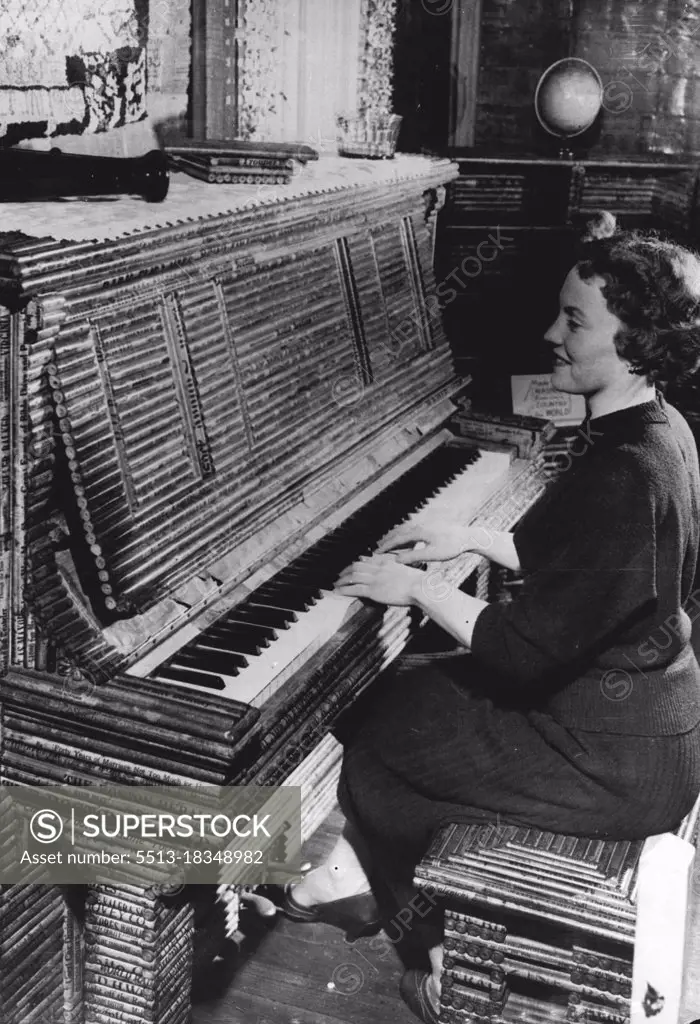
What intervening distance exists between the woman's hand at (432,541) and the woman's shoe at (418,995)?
1.15 meters

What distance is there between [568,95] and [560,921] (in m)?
5.61

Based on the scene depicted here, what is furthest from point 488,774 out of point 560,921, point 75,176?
point 75,176

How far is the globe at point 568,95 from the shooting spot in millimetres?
6375

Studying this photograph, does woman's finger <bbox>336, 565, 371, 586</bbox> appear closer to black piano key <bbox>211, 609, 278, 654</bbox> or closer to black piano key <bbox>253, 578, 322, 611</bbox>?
black piano key <bbox>253, 578, 322, 611</bbox>

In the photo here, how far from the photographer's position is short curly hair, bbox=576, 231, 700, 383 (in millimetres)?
2352

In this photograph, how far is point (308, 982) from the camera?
2.89m

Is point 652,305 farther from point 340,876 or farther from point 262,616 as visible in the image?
point 340,876

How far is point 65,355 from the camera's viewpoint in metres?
2.01

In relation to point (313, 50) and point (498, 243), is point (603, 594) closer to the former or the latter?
point (313, 50)

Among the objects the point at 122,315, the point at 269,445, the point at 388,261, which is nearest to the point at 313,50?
the point at 388,261

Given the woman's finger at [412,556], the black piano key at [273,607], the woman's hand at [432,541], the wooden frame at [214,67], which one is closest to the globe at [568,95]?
the wooden frame at [214,67]

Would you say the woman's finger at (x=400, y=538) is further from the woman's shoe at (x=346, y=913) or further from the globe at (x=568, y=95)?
the globe at (x=568, y=95)

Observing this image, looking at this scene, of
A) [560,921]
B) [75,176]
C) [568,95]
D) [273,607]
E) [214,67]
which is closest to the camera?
[560,921]

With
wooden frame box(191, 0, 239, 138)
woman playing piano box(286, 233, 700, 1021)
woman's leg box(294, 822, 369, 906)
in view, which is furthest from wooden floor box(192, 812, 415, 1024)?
wooden frame box(191, 0, 239, 138)
